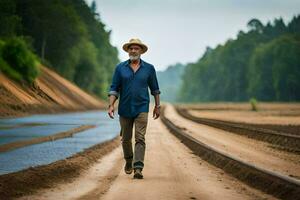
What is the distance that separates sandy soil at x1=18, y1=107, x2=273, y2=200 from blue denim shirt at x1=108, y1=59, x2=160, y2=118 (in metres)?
1.24

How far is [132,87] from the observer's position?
11.3 meters

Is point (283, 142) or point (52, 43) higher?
point (52, 43)

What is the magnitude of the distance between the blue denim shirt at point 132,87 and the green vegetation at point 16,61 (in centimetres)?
2830

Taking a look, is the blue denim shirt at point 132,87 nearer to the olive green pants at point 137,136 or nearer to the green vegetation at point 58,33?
the olive green pants at point 137,136

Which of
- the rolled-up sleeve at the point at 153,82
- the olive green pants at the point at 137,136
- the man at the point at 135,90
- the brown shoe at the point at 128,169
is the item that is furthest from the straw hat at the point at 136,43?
the brown shoe at the point at 128,169

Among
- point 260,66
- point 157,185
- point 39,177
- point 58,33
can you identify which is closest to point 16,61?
point 39,177

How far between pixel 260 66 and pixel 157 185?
138 m

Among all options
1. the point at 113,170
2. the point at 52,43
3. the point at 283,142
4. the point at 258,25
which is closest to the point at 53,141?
the point at 283,142

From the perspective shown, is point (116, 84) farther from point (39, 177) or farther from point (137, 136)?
point (39, 177)

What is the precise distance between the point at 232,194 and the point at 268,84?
137 metres

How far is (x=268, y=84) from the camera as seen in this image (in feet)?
472

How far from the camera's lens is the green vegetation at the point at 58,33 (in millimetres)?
60594

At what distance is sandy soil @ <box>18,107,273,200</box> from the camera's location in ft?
28.9

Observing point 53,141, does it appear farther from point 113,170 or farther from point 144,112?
point 144,112
